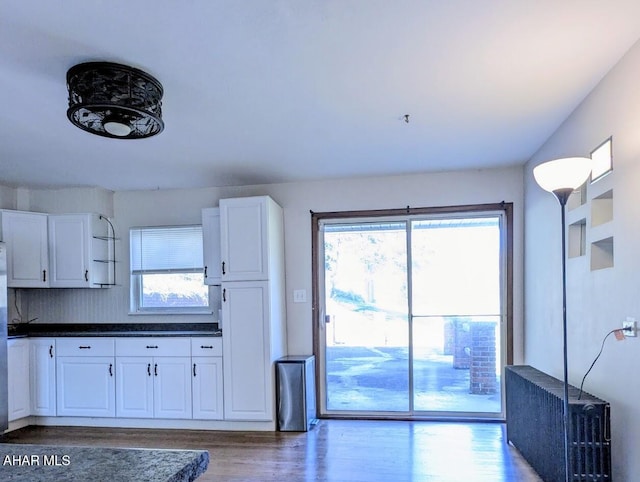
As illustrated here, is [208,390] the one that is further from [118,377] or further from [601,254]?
[601,254]

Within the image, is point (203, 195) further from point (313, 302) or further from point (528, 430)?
point (528, 430)

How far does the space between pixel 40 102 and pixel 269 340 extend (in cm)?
253

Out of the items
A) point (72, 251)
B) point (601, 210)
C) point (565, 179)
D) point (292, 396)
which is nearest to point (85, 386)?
point (72, 251)

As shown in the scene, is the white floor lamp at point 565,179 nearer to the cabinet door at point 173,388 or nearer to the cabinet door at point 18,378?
the cabinet door at point 173,388

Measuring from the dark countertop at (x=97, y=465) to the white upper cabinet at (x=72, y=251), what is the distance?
3875mm

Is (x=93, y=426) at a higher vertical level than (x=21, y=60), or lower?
lower

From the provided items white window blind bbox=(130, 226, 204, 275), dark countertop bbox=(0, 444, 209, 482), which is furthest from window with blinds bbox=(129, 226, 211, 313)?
dark countertop bbox=(0, 444, 209, 482)

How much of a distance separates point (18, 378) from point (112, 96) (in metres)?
3.37

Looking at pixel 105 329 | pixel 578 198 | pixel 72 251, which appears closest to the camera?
pixel 578 198

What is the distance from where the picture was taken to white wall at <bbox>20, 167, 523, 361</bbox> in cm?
432

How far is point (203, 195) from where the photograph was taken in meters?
4.83

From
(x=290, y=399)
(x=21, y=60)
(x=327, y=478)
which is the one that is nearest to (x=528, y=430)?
(x=327, y=478)

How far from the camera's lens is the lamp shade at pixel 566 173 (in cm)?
216

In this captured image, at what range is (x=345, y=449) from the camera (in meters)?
3.57
